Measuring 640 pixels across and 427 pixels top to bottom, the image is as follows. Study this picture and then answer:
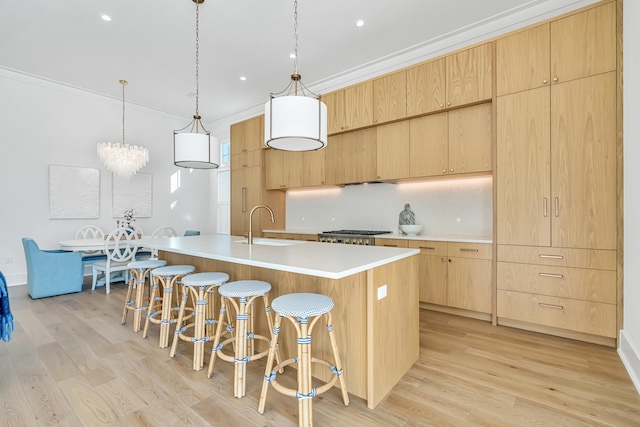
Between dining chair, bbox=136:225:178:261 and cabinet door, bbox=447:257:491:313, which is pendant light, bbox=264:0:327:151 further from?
dining chair, bbox=136:225:178:261

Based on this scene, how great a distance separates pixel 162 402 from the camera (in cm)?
180

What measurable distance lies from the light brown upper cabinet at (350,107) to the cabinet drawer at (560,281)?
244 centimetres

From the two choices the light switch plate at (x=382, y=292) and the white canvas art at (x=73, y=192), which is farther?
the white canvas art at (x=73, y=192)

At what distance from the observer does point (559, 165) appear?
267 centimetres

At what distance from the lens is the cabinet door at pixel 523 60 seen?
2.74 meters

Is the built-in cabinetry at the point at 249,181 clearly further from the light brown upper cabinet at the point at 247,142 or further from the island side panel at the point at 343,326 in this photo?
the island side panel at the point at 343,326

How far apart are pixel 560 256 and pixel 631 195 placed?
708 millimetres

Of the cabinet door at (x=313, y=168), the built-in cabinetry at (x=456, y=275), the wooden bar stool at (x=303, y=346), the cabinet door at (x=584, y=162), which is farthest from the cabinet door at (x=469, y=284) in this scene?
the cabinet door at (x=313, y=168)

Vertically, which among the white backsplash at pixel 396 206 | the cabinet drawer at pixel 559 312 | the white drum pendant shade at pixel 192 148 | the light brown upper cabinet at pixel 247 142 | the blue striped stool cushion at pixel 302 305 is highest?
the light brown upper cabinet at pixel 247 142

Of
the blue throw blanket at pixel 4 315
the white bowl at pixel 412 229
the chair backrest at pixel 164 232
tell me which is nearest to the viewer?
the blue throw blanket at pixel 4 315

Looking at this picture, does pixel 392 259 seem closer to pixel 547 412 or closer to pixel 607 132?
pixel 547 412

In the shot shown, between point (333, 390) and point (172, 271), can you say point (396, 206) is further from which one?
point (172, 271)

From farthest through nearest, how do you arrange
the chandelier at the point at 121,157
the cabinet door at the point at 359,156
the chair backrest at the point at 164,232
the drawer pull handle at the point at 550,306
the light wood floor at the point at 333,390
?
the chair backrest at the point at 164,232
the chandelier at the point at 121,157
the cabinet door at the point at 359,156
the drawer pull handle at the point at 550,306
the light wood floor at the point at 333,390

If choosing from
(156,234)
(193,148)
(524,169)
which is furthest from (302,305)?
(156,234)
